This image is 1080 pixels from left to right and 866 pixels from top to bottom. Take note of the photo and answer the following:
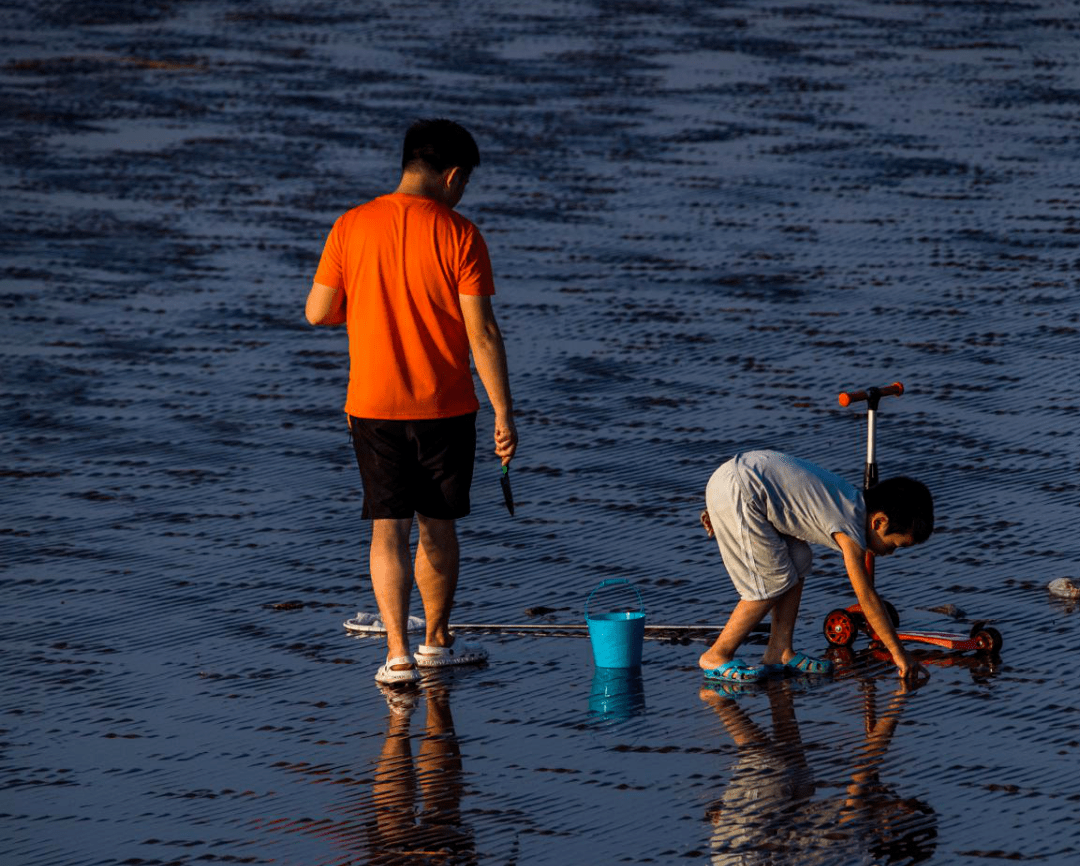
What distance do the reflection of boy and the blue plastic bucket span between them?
0.21 m

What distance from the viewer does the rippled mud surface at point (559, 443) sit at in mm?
4793

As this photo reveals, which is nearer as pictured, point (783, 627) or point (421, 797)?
point (421, 797)

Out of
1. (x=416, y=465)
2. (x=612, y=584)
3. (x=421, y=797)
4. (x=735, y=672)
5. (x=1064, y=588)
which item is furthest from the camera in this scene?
(x=612, y=584)

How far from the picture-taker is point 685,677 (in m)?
5.76

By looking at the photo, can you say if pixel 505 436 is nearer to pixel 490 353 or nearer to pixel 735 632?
pixel 490 353

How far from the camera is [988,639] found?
571 cm

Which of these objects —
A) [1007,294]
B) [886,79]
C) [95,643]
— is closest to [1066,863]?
[95,643]

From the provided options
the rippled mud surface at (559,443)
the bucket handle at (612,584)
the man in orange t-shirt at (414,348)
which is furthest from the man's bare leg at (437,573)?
the bucket handle at (612,584)

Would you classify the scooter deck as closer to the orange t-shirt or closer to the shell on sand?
the shell on sand

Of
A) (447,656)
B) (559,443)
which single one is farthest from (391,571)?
(559,443)

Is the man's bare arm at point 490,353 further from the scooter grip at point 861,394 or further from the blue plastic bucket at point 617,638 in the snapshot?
the scooter grip at point 861,394

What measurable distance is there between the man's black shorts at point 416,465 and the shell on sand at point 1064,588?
6.50 ft

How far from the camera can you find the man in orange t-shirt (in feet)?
18.7

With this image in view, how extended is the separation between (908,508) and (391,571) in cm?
157
